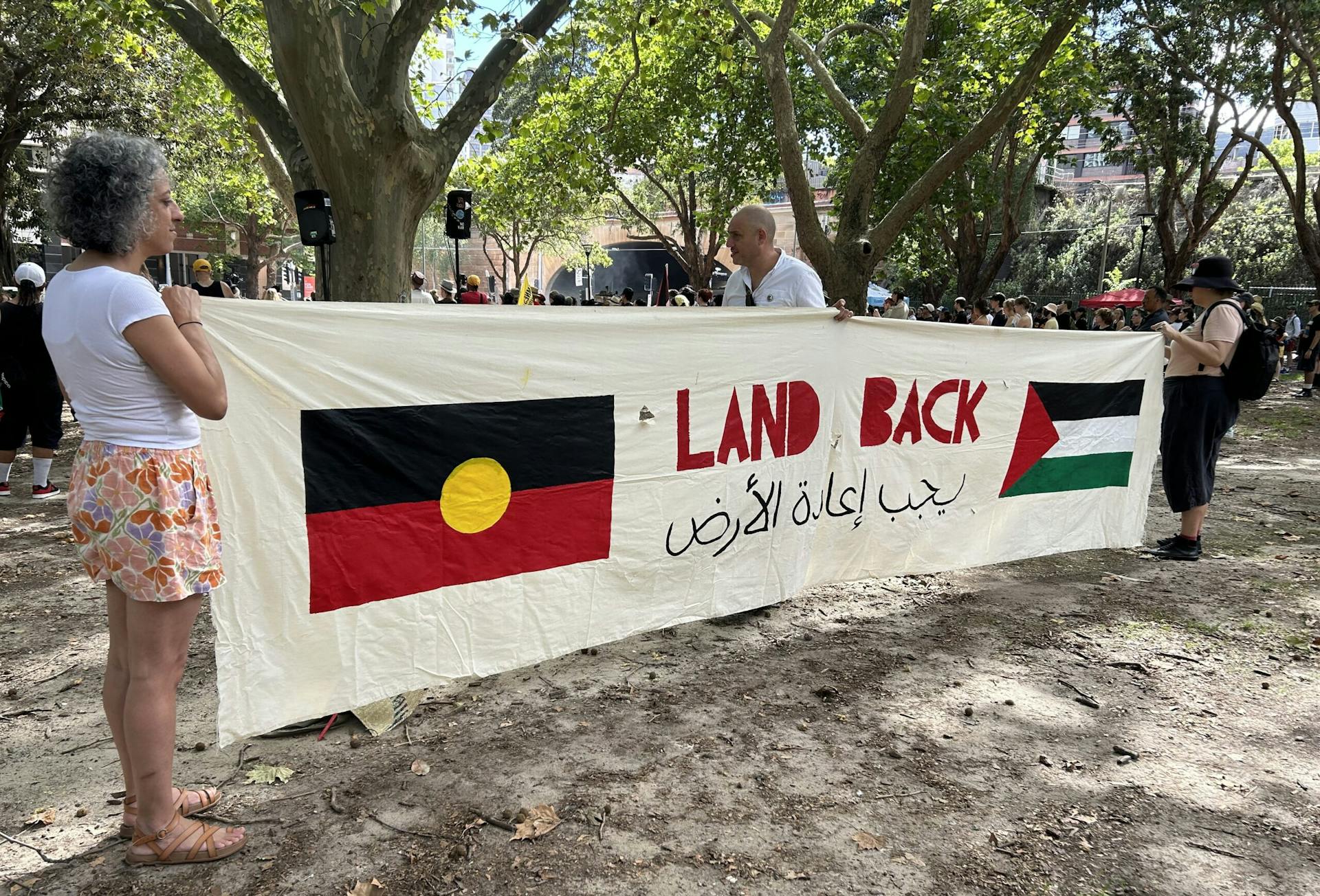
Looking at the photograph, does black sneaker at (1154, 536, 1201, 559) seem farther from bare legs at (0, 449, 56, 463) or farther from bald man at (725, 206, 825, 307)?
bare legs at (0, 449, 56, 463)

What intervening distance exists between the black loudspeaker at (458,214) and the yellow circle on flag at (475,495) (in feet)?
28.0

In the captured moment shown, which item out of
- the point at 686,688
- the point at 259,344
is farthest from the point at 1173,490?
the point at 259,344

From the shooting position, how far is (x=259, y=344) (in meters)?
2.63

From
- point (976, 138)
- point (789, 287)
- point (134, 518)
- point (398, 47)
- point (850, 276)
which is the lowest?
point (134, 518)

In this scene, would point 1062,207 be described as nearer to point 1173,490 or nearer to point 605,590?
point 1173,490

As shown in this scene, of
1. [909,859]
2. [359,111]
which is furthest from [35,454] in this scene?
[909,859]

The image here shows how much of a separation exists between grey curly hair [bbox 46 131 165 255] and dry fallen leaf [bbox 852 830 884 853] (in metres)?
2.46

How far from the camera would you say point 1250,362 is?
4.97 meters

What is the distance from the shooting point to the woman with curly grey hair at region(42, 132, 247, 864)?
1.99m

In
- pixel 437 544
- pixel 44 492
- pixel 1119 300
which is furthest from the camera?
pixel 1119 300

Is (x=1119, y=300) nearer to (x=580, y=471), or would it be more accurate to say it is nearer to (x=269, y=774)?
(x=580, y=471)

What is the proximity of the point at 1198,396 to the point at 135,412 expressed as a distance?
17.7 ft

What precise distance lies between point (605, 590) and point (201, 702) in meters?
1.59

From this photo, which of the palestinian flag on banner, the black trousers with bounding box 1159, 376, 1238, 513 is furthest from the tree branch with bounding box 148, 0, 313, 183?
the black trousers with bounding box 1159, 376, 1238, 513
